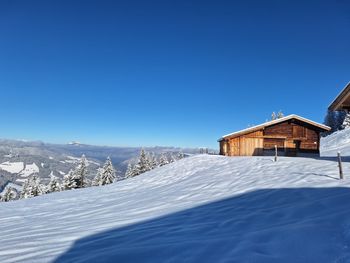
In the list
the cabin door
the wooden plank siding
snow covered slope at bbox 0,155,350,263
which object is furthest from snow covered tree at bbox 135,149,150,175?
snow covered slope at bbox 0,155,350,263

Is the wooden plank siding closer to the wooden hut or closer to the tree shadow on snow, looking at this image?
the wooden hut

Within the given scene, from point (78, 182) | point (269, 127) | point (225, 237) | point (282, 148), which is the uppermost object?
point (269, 127)

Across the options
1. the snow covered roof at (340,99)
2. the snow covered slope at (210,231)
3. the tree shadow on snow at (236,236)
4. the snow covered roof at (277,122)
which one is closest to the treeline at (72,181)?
the snow covered roof at (277,122)

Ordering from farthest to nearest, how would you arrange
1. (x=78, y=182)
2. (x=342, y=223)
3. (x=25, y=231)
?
(x=78, y=182) → (x=25, y=231) → (x=342, y=223)

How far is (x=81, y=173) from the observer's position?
47.2m

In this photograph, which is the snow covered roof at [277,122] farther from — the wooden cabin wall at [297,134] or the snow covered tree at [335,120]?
the snow covered tree at [335,120]

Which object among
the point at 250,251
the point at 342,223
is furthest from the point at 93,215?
the point at 342,223

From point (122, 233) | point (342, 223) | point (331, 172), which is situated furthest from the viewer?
point (331, 172)

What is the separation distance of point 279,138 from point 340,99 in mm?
13676

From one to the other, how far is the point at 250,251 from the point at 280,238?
0.79m

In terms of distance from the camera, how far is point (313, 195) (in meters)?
8.38

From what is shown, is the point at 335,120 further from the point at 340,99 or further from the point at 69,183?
the point at 340,99

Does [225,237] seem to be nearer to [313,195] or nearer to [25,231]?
[313,195]

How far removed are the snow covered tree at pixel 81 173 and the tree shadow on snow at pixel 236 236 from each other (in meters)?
41.9
